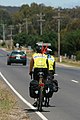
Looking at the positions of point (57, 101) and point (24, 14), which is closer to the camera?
point (57, 101)

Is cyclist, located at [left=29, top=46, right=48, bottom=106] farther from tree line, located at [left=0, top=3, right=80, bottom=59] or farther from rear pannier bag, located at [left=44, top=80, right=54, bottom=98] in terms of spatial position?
tree line, located at [left=0, top=3, right=80, bottom=59]

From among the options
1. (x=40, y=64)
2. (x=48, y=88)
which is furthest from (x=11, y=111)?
(x=40, y=64)

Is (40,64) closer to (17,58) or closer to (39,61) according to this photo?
(39,61)

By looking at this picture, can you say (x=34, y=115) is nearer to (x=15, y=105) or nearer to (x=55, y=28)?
(x=15, y=105)

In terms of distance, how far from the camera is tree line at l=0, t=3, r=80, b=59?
290ft

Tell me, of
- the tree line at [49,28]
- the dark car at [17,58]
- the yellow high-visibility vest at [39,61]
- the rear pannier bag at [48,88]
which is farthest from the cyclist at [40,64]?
the tree line at [49,28]

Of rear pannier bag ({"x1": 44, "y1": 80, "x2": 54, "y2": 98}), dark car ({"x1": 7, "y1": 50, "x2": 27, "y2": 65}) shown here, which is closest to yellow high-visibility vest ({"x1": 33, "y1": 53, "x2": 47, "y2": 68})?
rear pannier bag ({"x1": 44, "y1": 80, "x2": 54, "y2": 98})

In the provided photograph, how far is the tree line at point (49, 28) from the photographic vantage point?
8850 centimetres

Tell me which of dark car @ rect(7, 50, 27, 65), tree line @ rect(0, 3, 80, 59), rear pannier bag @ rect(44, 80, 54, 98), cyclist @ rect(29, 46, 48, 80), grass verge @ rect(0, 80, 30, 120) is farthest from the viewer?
tree line @ rect(0, 3, 80, 59)

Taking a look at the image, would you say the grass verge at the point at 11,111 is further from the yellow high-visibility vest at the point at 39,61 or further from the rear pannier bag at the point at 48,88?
the yellow high-visibility vest at the point at 39,61

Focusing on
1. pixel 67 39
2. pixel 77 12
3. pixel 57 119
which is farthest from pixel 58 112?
pixel 77 12

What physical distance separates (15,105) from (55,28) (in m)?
142

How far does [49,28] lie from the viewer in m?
160

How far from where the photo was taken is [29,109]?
14406 millimetres
